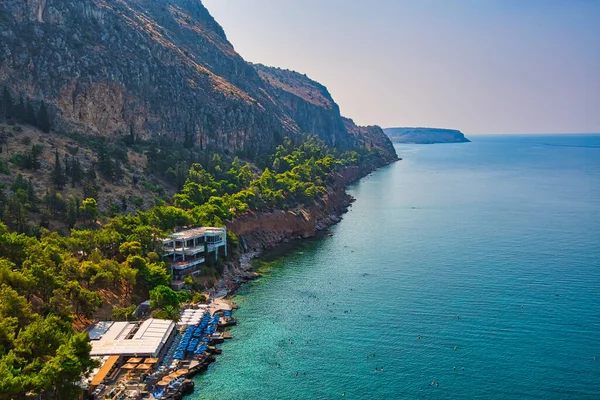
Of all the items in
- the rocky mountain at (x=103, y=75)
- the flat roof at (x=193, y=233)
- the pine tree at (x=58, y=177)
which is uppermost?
the rocky mountain at (x=103, y=75)

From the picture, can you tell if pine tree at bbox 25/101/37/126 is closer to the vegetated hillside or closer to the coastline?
the vegetated hillside

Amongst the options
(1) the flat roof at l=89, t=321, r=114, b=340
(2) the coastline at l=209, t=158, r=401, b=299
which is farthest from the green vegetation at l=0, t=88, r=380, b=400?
(2) the coastline at l=209, t=158, r=401, b=299

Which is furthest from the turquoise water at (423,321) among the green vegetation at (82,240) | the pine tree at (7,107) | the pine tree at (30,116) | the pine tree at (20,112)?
the pine tree at (7,107)

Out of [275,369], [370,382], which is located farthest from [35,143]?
[370,382]

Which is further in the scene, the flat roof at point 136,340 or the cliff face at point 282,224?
the cliff face at point 282,224

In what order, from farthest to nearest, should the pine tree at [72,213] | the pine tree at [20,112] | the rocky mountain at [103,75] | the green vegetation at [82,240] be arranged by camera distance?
1. the rocky mountain at [103,75]
2. the pine tree at [20,112]
3. the pine tree at [72,213]
4. the green vegetation at [82,240]

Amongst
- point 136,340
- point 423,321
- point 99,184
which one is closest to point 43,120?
point 99,184

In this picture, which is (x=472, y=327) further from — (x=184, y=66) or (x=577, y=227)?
(x=184, y=66)

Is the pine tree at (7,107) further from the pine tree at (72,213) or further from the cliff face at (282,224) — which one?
the cliff face at (282,224)
